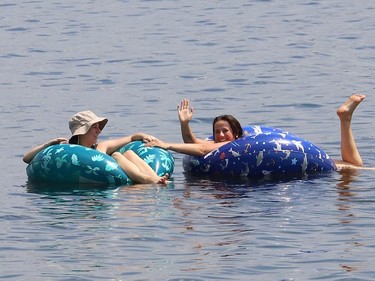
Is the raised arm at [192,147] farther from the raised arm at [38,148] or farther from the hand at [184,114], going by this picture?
the raised arm at [38,148]

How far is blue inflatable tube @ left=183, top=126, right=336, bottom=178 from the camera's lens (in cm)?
1630

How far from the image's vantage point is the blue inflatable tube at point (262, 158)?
16.3m

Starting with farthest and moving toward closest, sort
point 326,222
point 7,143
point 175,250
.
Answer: point 7,143, point 326,222, point 175,250

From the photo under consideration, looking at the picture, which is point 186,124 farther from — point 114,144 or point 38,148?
point 38,148

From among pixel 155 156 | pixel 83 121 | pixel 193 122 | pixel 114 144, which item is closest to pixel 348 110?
pixel 155 156

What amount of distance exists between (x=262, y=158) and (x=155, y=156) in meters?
1.26

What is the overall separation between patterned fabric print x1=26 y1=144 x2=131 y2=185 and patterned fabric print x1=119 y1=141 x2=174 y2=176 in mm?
457

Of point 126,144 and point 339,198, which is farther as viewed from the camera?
point 126,144

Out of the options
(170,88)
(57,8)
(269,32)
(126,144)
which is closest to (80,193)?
(126,144)

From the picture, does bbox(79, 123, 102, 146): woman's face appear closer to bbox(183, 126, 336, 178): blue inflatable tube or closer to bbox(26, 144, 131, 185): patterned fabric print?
bbox(26, 144, 131, 185): patterned fabric print

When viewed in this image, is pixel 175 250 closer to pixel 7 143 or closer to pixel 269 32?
pixel 7 143

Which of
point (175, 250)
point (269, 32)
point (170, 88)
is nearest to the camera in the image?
point (175, 250)

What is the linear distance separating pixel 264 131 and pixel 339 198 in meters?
1.87

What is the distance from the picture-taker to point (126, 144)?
54.8ft
